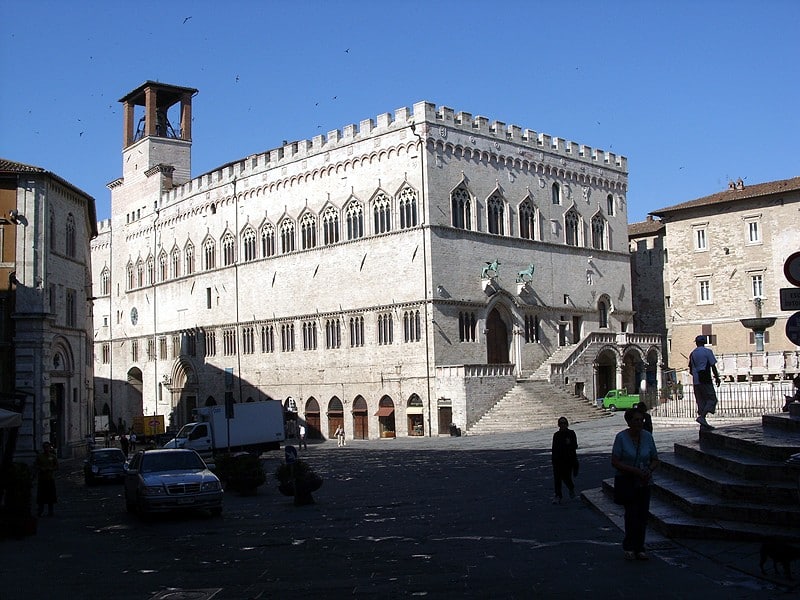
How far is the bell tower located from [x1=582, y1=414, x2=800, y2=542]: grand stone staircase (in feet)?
183

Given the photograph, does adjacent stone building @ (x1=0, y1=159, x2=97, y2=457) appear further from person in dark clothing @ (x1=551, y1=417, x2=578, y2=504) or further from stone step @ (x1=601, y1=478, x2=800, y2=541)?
stone step @ (x1=601, y1=478, x2=800, y2=541)

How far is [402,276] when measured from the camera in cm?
4653

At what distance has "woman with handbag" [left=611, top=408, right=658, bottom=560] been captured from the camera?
1028 cm

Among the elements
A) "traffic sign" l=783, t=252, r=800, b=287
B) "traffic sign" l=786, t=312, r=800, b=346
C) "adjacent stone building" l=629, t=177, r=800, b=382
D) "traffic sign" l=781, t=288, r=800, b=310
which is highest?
"adjacent stone building" l=629, t=177, r=800, b=382

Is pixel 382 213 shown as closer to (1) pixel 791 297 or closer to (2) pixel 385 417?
(2) pixel 385 417

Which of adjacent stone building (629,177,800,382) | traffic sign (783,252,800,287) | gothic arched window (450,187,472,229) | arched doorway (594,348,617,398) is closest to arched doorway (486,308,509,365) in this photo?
gothic arched window (450,187,472,229)

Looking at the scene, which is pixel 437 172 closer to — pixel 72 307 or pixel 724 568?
pixel 72 307

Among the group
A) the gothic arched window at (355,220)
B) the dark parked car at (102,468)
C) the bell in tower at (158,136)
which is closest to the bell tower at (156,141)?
the bell in tower at (158,136)

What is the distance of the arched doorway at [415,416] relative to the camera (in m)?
Result: 46.0

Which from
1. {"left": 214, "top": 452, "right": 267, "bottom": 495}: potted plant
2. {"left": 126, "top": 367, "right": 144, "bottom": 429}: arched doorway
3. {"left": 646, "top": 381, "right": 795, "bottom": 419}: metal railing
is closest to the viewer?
{"left": 214, "top": 452, "right": 267, "bottom": 495}: potted plant

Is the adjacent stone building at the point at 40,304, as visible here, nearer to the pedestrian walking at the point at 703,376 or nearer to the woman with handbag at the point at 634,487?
the pedestrian walking at the point at 703,376

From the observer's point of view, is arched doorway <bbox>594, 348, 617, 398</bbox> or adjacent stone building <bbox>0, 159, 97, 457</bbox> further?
arched doorway <bbox>594, 348, 617, 398</bbox>

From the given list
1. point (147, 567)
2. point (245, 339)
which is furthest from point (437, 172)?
point (147, 567)

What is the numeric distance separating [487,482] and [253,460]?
18.1 feet
